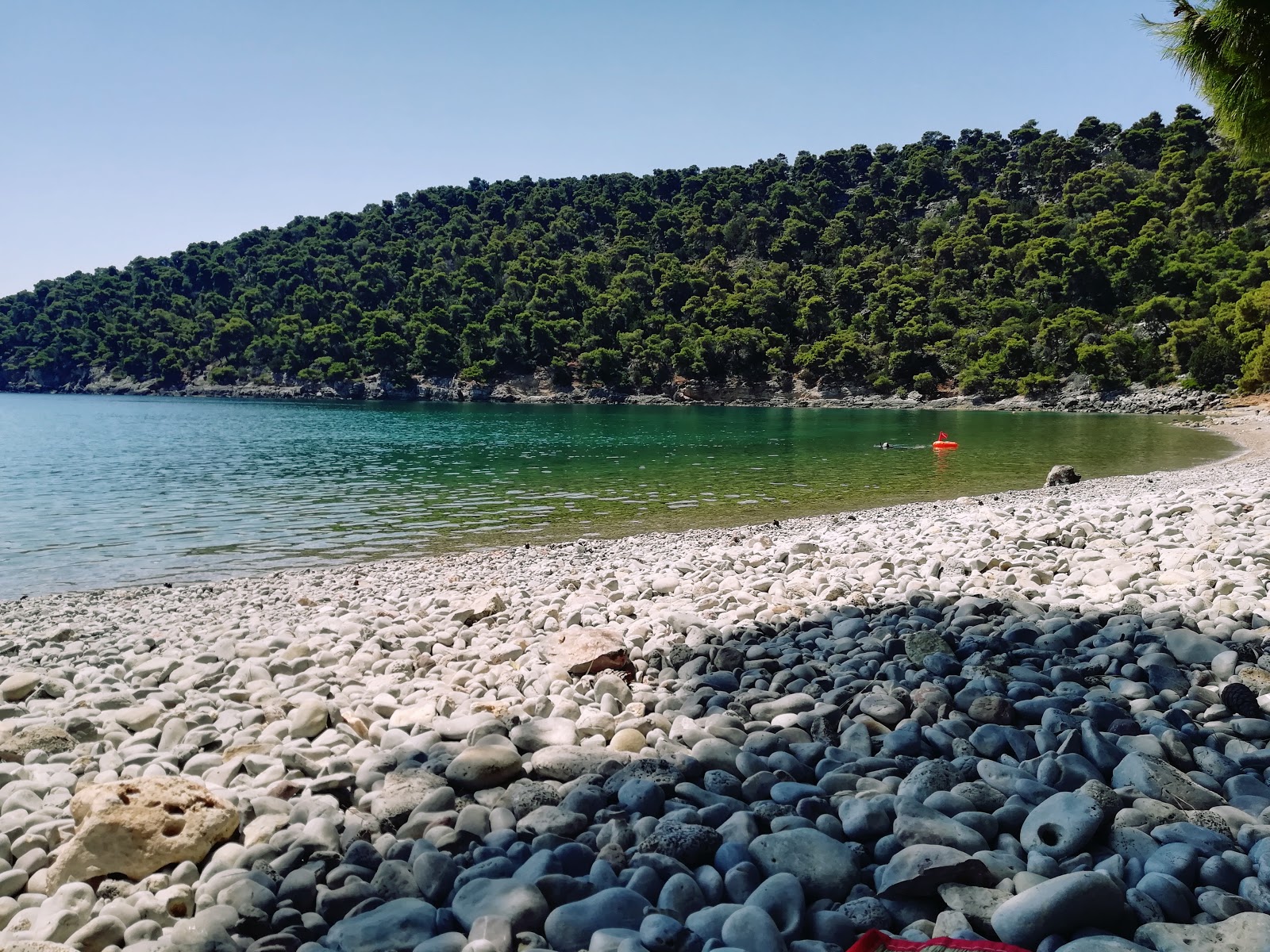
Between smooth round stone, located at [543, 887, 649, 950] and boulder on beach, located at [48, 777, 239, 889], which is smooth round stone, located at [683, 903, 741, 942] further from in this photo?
boulder on beach, located at [48, 777, 239, 889]

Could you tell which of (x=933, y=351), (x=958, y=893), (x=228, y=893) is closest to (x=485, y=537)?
(x=228, y=893)

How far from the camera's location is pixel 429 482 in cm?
2498

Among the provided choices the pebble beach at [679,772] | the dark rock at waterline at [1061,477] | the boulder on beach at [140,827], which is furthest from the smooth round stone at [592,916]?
the dark rock at waterline at [1061,477]

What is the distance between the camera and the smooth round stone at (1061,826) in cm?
300

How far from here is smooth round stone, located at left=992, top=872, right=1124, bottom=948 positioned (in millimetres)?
2527

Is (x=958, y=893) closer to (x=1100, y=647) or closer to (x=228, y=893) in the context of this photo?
(x=228, y=893)

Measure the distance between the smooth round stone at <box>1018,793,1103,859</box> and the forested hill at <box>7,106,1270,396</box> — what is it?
211ft

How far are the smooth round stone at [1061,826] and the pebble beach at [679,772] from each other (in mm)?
11

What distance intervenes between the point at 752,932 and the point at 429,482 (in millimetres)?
23565

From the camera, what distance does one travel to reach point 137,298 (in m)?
168

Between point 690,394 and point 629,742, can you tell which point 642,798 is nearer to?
point 629,742

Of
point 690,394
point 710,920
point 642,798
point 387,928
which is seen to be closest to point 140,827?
point 387,928

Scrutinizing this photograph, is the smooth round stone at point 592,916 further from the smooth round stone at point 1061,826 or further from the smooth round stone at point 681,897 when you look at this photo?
the smooth round stone at point 1061,826

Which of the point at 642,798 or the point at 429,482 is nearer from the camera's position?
the point at 642,798
